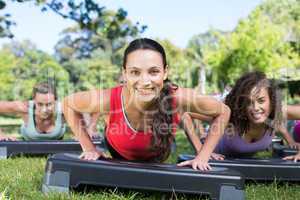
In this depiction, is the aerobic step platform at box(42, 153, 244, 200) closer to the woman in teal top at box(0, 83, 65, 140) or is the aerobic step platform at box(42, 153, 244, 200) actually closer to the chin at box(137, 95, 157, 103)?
the chin at box(137, 95, 157, 103)

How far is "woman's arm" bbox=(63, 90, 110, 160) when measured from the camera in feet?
9.79

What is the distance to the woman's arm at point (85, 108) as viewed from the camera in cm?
298

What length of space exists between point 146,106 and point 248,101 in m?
1.17

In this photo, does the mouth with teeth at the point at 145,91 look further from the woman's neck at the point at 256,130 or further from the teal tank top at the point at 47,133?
the teal tank top at the point at 47,133

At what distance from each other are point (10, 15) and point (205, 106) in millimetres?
8923

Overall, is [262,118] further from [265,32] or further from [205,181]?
[265,32]

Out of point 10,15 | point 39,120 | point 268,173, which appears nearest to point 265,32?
point 10,15

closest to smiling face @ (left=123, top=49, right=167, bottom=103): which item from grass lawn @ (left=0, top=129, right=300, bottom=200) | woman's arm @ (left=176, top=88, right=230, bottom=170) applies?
woman's arm @ (left=176, top=88, right=230, bottom=170)

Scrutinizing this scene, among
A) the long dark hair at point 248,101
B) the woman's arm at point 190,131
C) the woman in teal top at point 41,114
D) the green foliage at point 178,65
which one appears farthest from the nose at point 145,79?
the green foliage at point 178,65

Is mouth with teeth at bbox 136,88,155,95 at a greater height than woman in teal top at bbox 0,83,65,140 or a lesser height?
greater

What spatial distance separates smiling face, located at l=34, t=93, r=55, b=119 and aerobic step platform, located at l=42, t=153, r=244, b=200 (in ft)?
8.73

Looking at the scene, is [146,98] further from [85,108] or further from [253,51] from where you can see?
[253,51]

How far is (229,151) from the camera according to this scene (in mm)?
4102

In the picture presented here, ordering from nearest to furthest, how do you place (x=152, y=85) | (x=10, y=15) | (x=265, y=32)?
(x=152, y=85), (x=10, y=15), (x=265, y=32)
